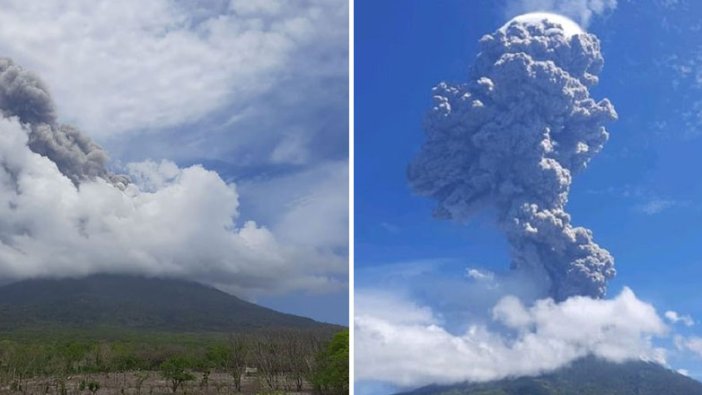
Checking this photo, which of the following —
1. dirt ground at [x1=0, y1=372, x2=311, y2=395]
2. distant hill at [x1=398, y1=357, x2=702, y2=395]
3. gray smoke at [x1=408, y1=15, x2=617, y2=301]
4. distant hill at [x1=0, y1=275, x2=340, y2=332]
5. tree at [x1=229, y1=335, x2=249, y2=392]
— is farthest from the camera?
distant hill at [x1=0, y1=275, x2=340, y2=332]


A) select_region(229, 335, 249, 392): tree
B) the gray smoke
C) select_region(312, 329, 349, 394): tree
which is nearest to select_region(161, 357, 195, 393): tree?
select_region(229, 335, 249, 392): tree

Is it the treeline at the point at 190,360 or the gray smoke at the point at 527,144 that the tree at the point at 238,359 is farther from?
the gray smoke at the point at 527,144

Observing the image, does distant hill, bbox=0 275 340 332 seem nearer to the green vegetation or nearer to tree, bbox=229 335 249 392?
the green vegetation

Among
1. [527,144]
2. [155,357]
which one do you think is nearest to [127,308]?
[155,357]

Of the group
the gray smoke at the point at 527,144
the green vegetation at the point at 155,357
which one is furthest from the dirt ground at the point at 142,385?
the gray smoke at the point at 527,144

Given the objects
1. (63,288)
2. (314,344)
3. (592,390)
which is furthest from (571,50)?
(63,288)

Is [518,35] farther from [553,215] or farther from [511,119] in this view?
[553,215]
